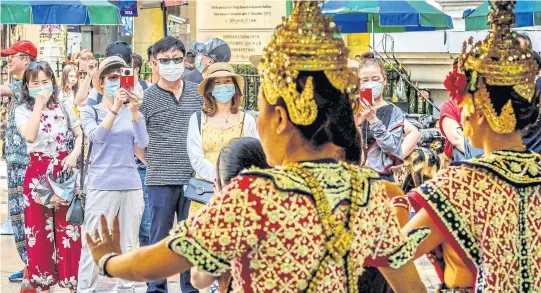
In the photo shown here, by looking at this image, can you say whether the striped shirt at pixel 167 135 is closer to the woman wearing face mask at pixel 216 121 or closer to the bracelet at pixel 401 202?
the woman wearing face mask at pixel 216 121

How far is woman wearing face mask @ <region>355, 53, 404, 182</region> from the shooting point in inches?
A: 279

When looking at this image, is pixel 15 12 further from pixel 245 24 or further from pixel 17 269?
pixel 17 269

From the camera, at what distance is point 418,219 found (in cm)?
412

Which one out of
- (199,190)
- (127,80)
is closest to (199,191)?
(199,190)

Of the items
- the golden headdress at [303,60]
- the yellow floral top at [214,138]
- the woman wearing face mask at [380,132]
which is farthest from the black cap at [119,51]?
the golden headdress at [303,60]

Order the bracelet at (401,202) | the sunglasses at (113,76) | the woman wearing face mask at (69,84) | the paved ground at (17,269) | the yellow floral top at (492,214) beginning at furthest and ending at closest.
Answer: the woman wearing face mask at (69,84)
the paved ground at (17,269)
the sunglasses at (113,76)
the bracelet at (401,202)
the yellow floral top at (492,214)

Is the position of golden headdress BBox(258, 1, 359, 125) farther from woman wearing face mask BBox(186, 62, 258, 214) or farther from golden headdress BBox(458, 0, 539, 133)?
woman wearing face mask BBox(186, 62, 258, 214)

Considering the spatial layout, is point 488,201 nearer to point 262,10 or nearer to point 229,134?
point 229,134

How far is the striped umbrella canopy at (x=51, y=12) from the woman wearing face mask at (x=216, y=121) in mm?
5825

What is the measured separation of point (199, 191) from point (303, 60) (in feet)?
13.7

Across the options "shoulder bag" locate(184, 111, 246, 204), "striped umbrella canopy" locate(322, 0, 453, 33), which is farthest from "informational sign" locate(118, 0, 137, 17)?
"shoulder bag" locate(184, 111, 246, 204)

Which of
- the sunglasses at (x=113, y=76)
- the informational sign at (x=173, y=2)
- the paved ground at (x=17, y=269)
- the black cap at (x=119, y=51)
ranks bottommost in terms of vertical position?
the paved ground at (x=17, y=269)

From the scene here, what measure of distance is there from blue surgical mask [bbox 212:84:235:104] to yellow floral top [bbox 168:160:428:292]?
14.4ft

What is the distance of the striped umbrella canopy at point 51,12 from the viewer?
13.5 metres
